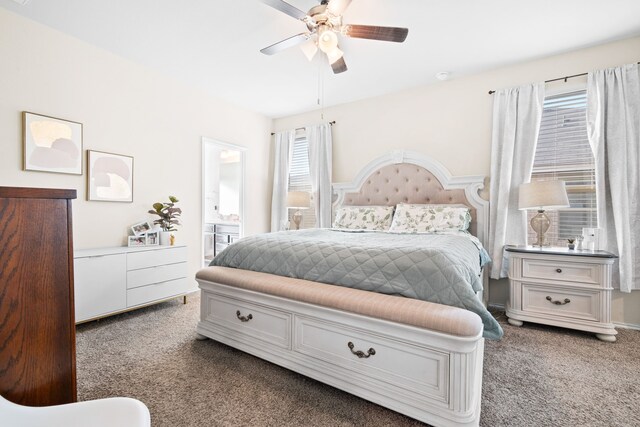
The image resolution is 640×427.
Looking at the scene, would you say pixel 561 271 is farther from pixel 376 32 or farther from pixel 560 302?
pixel 376 32

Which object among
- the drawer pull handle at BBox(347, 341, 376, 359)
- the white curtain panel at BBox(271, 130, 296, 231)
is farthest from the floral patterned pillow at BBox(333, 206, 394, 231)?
the drawer pull handle at BBox(347, 341, 376, 359)

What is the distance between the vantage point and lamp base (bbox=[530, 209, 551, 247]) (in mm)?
2891

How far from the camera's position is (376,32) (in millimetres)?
2207

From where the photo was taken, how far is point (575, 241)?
9.50 ft

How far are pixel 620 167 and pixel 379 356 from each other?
9.39ft

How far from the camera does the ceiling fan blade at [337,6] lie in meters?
2.03

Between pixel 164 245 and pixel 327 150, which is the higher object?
pixel 327 150

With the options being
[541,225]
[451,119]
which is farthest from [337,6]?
[541,225]

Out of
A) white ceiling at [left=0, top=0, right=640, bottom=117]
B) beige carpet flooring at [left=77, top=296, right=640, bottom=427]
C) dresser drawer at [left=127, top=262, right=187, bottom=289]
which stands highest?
white ceiling at [left=0, top=0, right=640, bottom=117]

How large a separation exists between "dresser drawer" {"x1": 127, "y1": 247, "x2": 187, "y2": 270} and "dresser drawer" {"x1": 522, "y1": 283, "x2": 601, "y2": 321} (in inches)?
140

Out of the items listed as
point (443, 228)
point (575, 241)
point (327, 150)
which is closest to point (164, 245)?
point (327, 150)

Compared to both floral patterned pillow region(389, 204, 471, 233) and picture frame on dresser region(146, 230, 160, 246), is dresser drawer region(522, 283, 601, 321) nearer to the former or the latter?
floral patterned pillow region(389, 204, 471, 233)

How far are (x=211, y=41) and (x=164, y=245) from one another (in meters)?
2.18

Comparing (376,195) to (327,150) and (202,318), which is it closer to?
(327,150)
